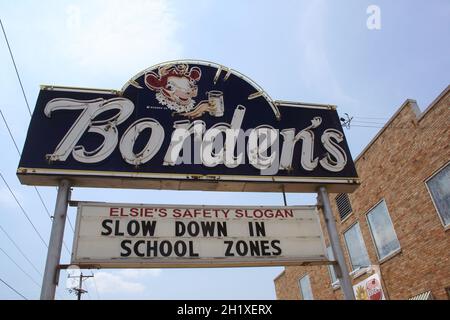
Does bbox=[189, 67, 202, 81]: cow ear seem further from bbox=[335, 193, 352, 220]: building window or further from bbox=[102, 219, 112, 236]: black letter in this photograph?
bbox=[335, 193, 352, 220]: building window

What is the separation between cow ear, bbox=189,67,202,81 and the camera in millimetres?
8273

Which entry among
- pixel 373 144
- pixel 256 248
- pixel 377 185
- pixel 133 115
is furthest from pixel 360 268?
pixel 133 115

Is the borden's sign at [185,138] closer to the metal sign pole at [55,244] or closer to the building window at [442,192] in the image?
the metal sign pole at [55,244]

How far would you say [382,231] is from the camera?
1609 centimetres

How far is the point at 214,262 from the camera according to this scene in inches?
247

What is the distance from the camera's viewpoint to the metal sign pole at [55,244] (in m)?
5.66

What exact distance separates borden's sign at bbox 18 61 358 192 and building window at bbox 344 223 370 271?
10.9 m

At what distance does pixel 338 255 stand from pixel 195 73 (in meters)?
4.87

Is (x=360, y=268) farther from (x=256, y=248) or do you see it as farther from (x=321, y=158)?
(x=256, y=248)

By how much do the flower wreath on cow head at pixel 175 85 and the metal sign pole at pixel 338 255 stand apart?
3352 mm

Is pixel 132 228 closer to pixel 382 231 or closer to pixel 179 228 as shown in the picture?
pixel 179 228

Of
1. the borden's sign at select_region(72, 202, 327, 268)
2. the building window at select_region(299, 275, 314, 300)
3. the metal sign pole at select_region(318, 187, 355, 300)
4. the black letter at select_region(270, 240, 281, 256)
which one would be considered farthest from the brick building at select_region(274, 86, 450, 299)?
the black letter at select_region(270, 240, 281, 256)
